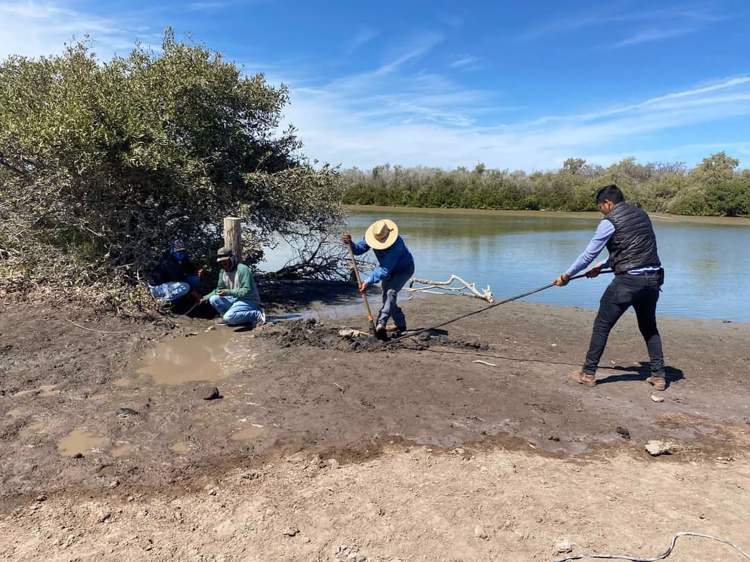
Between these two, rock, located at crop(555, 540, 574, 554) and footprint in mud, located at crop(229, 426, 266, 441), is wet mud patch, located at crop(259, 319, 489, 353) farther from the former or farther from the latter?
rock, located at crop(555, 540, 574, 554)

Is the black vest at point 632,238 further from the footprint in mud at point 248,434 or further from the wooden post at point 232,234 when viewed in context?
the wooden post at point 232,234

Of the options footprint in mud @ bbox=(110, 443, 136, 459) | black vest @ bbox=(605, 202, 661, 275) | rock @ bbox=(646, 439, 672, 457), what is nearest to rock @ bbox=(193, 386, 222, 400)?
footprint in mud @ bbox=(110, 443, 136, 459)

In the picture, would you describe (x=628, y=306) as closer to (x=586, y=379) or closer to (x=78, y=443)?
(x=586, y=379)

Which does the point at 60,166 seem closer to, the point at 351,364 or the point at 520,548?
the point at 351,364

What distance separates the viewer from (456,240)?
24.2m

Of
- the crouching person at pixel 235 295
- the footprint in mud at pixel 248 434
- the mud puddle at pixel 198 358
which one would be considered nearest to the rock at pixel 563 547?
the footprint in mud at pixel 248 434

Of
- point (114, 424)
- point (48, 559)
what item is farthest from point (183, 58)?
point (48, 559)

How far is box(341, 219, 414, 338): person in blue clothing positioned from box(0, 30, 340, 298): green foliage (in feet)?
11.6

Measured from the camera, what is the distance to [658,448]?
168 inches

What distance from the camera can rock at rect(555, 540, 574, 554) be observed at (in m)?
2.99

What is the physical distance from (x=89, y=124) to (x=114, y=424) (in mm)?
5491

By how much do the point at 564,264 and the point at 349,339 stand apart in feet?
42.4

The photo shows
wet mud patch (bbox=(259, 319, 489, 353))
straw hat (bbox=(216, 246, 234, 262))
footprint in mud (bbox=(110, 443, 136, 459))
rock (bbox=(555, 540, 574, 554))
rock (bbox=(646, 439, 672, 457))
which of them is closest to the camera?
rock (bbox=(555, 540, 574, 554))

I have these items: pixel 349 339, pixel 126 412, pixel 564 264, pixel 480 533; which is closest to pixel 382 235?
pixel 349 339
